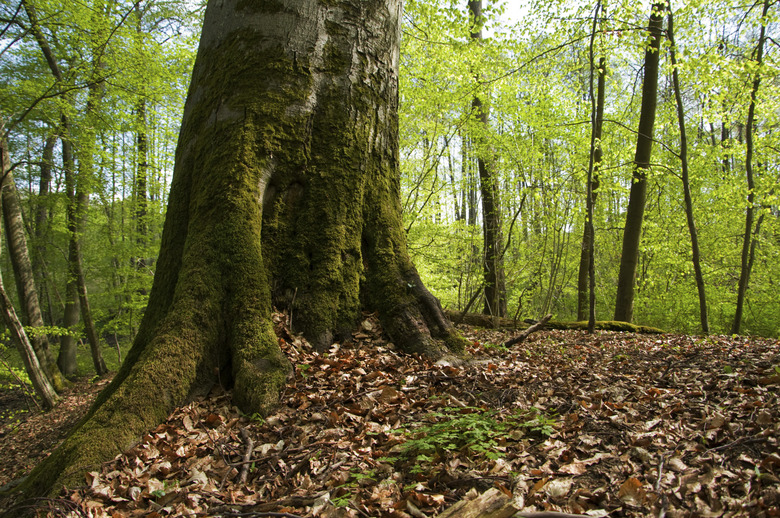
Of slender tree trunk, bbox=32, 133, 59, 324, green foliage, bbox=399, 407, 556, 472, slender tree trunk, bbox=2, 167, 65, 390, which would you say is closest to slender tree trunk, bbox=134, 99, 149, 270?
slender tree trunk, bbox=32, 133, 59, 324

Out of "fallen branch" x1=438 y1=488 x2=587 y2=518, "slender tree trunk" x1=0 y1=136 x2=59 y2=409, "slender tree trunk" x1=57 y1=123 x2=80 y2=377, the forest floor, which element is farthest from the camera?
"slender tree trunk" x1=57 y1=123 x2=80 y2=377

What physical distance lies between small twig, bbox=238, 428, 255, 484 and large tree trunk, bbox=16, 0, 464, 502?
0.35 meters

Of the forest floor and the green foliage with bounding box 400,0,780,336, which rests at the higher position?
the green foliage with bounding box 400,0,780,336

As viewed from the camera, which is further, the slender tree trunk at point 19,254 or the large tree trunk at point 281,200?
the slender tree trunk at point 19,254

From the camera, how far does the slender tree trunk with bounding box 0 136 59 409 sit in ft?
21.8

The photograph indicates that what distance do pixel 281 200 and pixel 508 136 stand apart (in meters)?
6.63

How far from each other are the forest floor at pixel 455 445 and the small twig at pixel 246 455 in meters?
0.01

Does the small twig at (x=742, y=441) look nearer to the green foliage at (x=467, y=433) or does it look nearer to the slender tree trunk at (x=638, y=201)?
the green foliage at (x=467, y=433)

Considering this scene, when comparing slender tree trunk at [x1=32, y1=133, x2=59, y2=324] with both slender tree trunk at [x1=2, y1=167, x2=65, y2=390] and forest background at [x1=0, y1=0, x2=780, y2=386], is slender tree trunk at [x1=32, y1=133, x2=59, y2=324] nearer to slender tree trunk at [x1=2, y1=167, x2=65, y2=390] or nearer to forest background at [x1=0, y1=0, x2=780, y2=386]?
forest background at [x1=0, y1=0, x2=780, y2=386]

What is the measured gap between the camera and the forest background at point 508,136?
773cm

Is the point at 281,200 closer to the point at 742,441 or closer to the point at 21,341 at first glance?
the point at 742,441

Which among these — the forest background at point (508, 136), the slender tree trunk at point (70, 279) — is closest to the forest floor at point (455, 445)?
the forest background at point (508, 136)

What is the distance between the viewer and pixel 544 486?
1.67 metres

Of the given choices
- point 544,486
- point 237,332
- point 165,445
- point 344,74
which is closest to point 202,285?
point 237,332
